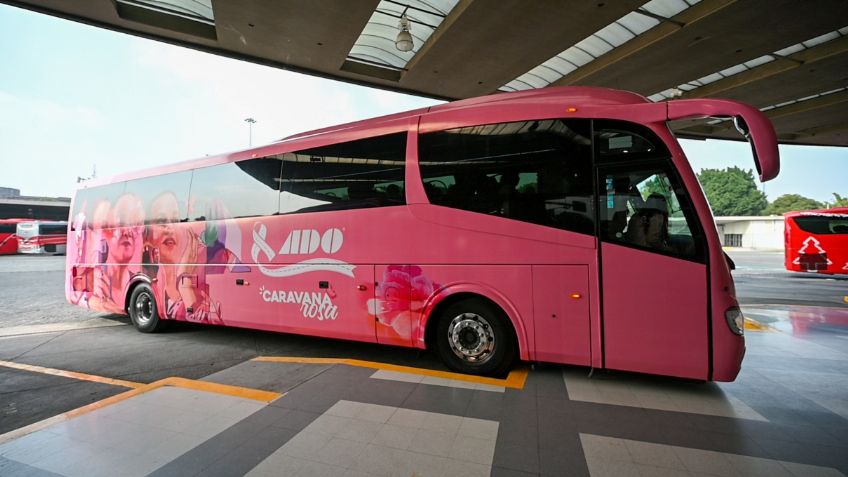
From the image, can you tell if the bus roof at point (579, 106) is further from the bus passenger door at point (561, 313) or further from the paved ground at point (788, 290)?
the paved ground at point (788, 290)

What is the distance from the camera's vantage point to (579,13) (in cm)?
1020

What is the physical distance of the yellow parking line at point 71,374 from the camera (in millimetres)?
4340

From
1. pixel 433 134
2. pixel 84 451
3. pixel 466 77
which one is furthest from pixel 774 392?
pixel 466 77

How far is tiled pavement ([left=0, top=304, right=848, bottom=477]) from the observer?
2.62 meters

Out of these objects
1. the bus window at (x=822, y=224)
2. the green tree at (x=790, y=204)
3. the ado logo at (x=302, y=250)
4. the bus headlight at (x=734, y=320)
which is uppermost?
the green tree at (x=790, y=204)

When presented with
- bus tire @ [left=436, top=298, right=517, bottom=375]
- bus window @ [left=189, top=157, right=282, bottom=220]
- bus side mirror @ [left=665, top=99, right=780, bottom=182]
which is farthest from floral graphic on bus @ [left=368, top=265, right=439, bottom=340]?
bus side mirror @ [left=665, top=99, right=780, bottom=182]

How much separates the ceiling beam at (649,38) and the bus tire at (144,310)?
48.2 ft

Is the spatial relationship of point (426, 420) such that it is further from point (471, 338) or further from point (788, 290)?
point (788, 290)

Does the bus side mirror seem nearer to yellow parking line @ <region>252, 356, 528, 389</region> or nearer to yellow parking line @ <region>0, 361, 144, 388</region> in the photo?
yellow parking line @ <region>252, 356, 528, 389</region>

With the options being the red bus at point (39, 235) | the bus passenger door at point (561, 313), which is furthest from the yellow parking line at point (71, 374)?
the red bus at point (39, 235)

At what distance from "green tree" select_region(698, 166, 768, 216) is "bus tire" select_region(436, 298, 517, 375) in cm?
8034

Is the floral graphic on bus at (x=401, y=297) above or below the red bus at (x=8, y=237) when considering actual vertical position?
below

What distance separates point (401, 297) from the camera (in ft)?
15.0

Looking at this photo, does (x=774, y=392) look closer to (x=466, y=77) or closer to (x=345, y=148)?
(x=345, y=148)
